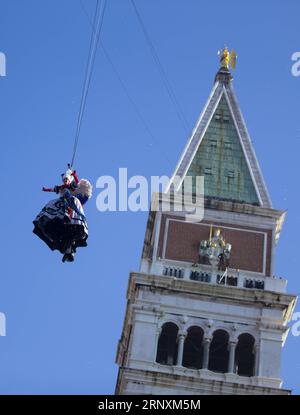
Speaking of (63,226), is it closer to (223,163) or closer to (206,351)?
(206,351)

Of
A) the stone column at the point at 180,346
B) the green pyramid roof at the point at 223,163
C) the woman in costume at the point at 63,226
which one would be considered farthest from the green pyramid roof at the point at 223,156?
the woman in costume at the point at 63,226

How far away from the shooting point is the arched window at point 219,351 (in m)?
54.9

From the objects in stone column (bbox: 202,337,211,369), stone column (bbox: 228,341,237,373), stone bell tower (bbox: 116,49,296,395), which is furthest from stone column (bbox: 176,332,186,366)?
stone column (bbox: 228,341,237,373)

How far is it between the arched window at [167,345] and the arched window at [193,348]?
51cm

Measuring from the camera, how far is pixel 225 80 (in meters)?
68.0

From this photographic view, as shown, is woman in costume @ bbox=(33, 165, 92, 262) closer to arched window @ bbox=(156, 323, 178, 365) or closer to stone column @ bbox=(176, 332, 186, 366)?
stone column @ bbox=(176, 332, 186, 366)

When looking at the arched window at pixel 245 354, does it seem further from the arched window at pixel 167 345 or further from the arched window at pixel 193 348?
the arched window at pixel 167 345

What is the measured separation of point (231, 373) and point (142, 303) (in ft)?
17.1

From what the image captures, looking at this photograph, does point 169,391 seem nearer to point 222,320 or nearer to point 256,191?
point 222,320

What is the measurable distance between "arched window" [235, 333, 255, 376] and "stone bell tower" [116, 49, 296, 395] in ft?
0.15

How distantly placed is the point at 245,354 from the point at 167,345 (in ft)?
11.6

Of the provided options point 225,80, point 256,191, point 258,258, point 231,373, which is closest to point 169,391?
point 231,373
